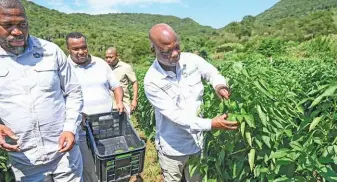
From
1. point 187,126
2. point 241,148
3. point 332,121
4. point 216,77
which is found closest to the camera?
point 332,121

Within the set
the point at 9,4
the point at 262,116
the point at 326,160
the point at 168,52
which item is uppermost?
the point at 9,4

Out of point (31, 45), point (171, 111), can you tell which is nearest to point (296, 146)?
point (171, 111)

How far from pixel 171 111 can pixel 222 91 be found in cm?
39

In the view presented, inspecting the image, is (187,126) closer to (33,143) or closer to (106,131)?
(33,143)

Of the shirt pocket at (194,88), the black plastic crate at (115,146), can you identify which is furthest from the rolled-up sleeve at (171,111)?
the black plastic crate at (115,146)

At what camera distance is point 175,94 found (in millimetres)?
2500

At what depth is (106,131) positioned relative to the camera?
3.31 m

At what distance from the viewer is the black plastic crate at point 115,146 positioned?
2.75m

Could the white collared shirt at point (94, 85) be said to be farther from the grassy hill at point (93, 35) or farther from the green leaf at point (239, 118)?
the grassy hill at point (93, 35)

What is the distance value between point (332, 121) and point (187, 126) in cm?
94

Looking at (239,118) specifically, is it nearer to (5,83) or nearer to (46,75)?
(46,75)

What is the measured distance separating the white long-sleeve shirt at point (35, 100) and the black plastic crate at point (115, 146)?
1.68 ft

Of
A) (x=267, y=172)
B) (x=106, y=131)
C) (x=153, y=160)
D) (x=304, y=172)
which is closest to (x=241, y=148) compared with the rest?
(x=267, y=172)

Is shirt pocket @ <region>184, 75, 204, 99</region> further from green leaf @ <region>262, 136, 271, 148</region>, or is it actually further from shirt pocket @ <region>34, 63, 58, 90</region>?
shirt pocket @ <region>34, 63, 58, 90</region>
